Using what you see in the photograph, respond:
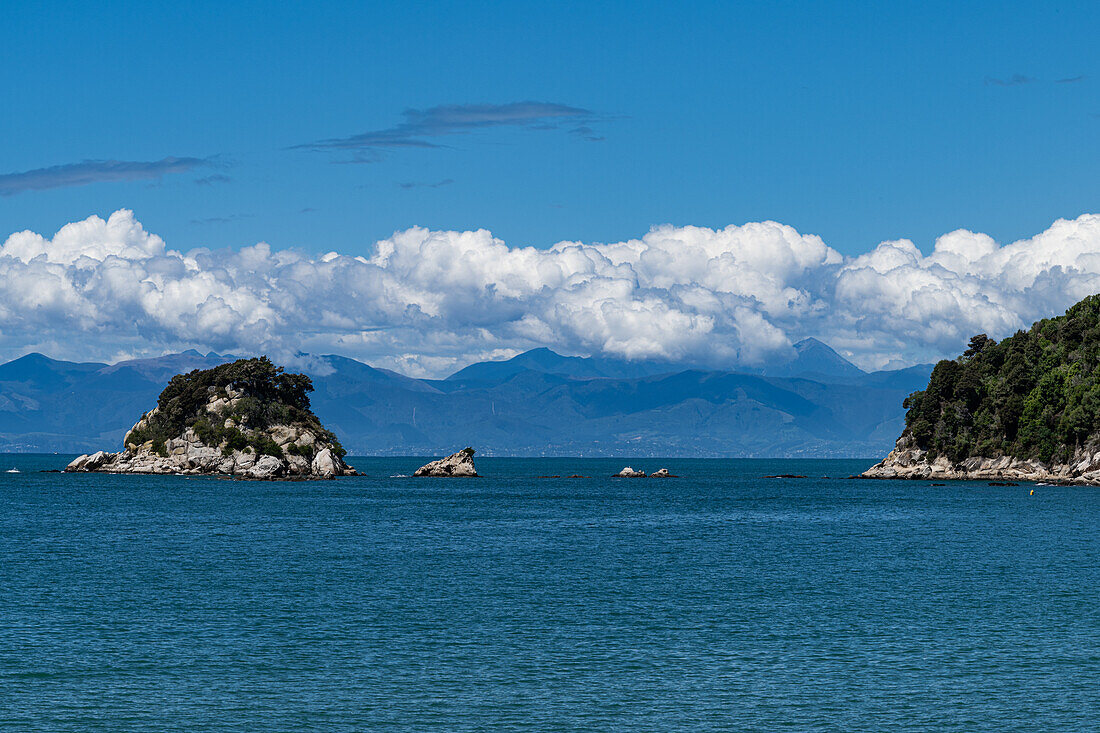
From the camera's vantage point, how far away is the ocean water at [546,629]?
41312mm

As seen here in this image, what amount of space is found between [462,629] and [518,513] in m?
93.1

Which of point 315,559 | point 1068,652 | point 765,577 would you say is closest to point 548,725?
point 1068,652

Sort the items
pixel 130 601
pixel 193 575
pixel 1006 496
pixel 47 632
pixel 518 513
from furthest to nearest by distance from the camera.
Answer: pixel 1006 496
pixel 518 513
pixel 193 575
pixel 130 601
pixel 47 632

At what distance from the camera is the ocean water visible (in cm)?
4131

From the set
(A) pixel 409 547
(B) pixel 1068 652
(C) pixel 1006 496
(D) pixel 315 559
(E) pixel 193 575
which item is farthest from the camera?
(C) pixel 1006 496

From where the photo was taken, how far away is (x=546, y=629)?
57.3 meters

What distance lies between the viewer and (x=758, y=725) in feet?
129

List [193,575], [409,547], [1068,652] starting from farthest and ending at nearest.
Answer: [409,547] → [193,575] → [1068,652]

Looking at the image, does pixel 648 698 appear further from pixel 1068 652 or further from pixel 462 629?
pixel 1068 652

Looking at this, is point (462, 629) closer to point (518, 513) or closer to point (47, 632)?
point (47, 632)

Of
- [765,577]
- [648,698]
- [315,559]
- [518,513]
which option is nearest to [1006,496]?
[518,513]

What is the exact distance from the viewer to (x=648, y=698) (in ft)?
141

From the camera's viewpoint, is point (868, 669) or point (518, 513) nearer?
point (868, 669)

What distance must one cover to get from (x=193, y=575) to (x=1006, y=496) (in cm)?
13779
